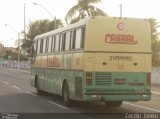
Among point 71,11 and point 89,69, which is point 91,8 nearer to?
point 71,11

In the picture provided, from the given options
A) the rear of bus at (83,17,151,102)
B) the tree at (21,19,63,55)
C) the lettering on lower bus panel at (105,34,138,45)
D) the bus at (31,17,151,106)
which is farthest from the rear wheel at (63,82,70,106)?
the tree at (21,19,63,55)

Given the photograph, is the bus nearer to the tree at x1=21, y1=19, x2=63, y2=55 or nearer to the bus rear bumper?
the bus rear bumper

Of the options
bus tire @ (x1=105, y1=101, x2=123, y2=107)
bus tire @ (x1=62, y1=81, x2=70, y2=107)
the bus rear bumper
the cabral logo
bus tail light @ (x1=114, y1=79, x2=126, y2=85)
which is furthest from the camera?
→ bus tire @ (x1=105, y1=101, x2=123, y2=107)

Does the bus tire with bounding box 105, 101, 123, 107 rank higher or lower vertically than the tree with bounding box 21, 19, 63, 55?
lower

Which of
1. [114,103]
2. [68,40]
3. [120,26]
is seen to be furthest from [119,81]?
[68,40]

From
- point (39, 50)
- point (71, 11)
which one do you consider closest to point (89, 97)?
point (39, 50)

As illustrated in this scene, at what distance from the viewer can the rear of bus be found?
686 inches

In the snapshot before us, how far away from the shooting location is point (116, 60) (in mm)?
17719

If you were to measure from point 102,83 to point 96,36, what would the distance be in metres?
1.66

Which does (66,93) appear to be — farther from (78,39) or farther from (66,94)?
(78,39)

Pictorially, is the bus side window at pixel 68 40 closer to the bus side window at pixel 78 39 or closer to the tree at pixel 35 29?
the bus side window at pixel 78 39

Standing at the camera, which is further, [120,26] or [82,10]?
[82,10]

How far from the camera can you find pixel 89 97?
17250 mm

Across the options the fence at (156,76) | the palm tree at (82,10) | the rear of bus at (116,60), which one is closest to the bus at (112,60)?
the rear of bus at (116,60)
